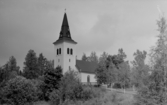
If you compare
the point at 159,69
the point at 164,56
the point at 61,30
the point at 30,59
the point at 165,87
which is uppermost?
the point at 61,30

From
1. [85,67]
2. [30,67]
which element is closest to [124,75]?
[85,67]

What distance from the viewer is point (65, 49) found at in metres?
48.5

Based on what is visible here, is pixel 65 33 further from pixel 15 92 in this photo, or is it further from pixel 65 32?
pixel 15 92

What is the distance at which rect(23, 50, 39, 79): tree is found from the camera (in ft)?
195

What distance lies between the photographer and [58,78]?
38.5 meters

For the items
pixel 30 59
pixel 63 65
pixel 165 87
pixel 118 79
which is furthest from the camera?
pixel 30 59

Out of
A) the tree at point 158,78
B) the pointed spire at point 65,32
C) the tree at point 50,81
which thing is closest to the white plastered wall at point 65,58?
the pointed spire at point 65,32

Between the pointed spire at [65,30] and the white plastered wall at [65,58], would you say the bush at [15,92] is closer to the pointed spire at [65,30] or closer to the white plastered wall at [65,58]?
the white plastered wall at [65,58]

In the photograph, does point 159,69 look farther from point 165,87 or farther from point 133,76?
point 133,76

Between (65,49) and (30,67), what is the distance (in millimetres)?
18307

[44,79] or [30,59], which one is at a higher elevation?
[30,59]

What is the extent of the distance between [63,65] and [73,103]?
19.9 meters

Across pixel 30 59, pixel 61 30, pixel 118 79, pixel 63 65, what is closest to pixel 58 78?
pixel 63 65

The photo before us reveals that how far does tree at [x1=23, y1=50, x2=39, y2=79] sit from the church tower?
44.6ft
